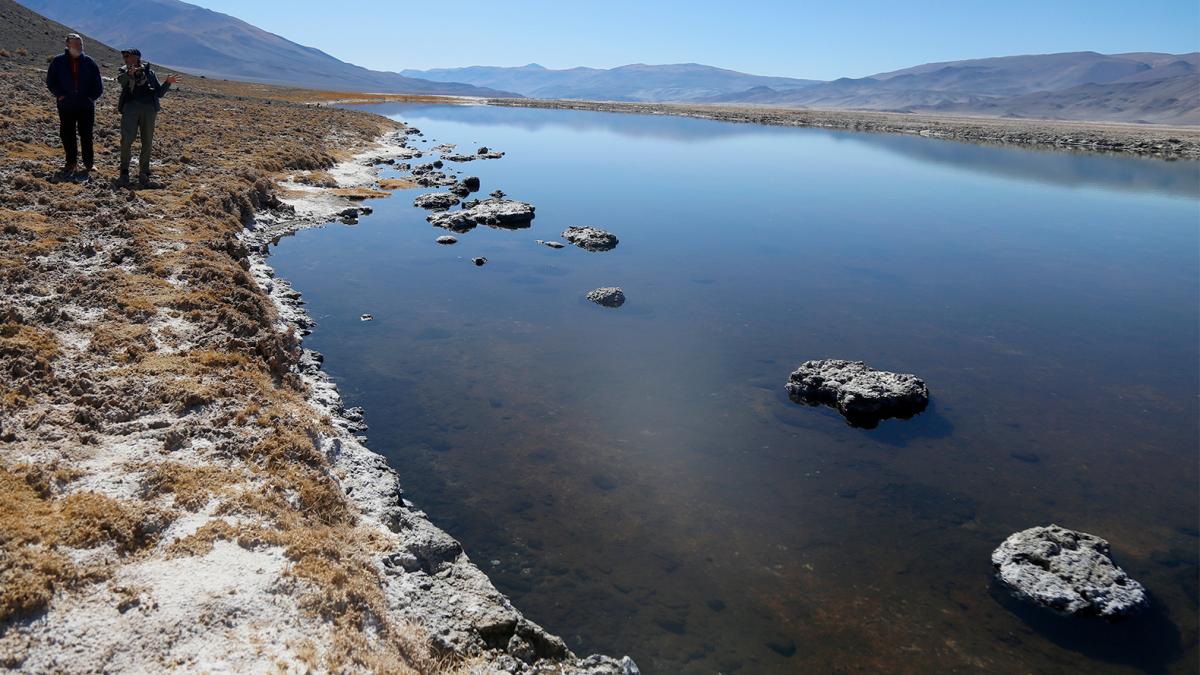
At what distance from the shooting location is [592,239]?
73.4 ft

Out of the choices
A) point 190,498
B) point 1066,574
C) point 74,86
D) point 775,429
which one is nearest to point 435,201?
point 74,86

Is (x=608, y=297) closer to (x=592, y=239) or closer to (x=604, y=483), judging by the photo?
(x=592, y=239)

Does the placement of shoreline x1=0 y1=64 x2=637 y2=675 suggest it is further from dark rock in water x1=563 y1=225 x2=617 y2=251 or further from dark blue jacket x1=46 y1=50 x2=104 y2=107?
dark rock in water x1=563 y1=225 x2=617 y2=251

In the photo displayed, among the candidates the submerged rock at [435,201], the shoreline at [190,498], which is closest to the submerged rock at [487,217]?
the submerged rock at [435,201]

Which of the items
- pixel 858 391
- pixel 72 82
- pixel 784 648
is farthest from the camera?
pixel 72 82

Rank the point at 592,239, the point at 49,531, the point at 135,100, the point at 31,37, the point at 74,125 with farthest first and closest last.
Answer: the point at 31,37, the point at 592,239, the point at 135,100, the point at 74,125, the point at 49,531

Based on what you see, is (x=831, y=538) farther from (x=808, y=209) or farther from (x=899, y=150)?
(x=899, y=150)

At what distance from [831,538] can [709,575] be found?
1650mm

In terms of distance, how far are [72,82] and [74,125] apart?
32.5 inches

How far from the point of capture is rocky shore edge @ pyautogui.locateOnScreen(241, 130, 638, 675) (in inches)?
225

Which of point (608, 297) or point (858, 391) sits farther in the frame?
point (608, 297)

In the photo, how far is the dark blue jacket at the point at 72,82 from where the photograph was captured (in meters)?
14.4

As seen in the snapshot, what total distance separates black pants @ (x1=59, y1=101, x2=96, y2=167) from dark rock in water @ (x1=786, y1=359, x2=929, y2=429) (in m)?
14.8

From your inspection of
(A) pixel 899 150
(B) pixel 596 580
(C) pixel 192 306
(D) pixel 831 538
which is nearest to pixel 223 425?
(C) pixel 192 306
